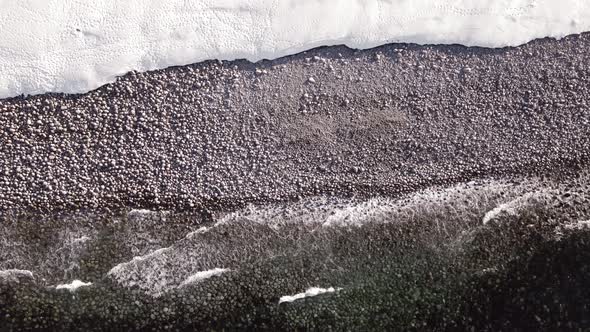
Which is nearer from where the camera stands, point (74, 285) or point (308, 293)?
point (74, 285)

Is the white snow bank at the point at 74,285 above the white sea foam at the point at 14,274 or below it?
below

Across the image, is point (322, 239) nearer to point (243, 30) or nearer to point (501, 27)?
point (243, 30)

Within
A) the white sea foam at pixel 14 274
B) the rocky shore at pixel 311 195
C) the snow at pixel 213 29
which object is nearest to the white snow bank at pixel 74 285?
the rocky shore at pixel 311 195

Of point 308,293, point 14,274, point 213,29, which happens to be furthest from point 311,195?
point 14,274

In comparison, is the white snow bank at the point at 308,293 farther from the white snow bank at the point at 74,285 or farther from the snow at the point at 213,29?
the snow at the point at 213,29

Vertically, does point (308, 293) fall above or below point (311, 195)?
below

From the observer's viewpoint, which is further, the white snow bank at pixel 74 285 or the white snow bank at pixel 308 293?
the white snow bank at pixel 308 293

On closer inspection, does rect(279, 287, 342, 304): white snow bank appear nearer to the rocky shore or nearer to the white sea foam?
the rocky shore

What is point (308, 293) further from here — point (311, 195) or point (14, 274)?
point (14, 274)

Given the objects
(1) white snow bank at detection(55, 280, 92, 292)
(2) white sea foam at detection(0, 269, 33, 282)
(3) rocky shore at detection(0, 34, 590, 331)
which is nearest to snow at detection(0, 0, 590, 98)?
(3) rocky shore at detection(0, 34, 590, 331)
